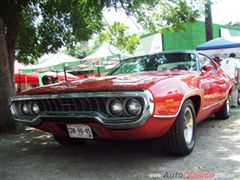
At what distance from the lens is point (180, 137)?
4480 mm

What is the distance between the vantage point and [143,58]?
20.8ft

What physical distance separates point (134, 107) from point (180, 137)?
845 millimetres

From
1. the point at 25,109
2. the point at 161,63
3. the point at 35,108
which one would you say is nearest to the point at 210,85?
the point at 161,63

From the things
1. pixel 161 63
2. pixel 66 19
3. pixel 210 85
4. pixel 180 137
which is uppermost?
pixel 66 19

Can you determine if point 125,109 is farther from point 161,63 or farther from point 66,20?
point 66,20

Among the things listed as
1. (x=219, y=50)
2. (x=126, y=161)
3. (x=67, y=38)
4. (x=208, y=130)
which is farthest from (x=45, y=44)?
(x=126, y=161)

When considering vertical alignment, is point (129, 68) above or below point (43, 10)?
below

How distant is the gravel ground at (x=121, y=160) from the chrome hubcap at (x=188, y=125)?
0.23 meters

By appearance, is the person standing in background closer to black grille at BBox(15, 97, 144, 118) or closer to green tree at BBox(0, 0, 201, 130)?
green tree at BBox(0, 0, 201, 130)

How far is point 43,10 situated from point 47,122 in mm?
7474

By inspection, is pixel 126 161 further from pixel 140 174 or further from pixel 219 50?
pixel 219 50

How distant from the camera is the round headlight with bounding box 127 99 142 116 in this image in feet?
13.1

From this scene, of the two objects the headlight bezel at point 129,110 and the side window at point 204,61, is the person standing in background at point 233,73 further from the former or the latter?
the headlight bezel at point 129,110

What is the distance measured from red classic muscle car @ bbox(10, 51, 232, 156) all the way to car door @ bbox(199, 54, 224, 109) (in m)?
0.06
